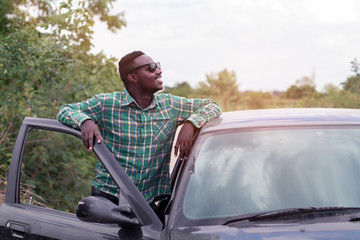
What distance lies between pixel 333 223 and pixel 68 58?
6.47 meters

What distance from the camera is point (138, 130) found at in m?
4.10

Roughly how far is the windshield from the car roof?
7 centimetres

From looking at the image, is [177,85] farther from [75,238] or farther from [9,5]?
[75,238]

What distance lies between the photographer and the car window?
29.0 ft

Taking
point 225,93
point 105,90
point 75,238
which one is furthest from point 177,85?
point 75,238

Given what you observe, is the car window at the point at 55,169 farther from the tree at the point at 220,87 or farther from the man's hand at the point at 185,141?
the tree at the point at 220,87

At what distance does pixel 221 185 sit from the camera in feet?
11.5

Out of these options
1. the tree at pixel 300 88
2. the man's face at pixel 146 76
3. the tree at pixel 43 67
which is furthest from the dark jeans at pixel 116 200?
the tree at pixel 300 88

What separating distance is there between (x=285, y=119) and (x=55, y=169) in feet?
19.3

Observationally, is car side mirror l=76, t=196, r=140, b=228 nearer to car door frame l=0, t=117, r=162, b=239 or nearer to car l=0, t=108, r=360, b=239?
car l=0, t=108, r=360, b=239

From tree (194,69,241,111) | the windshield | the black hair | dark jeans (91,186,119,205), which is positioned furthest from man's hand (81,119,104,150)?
tree (194,69,241,111)

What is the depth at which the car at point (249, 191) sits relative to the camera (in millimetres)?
3182

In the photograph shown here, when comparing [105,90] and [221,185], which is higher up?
[105,90]

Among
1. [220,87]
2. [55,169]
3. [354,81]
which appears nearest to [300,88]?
[220,87]
